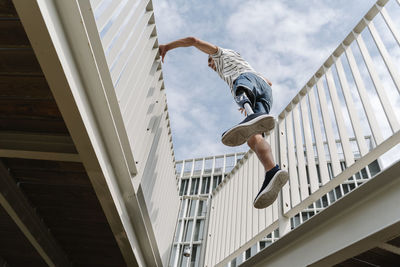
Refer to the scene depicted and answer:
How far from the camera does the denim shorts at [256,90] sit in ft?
8.29

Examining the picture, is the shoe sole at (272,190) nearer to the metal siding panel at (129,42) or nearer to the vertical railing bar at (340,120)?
the vertical railing bar at (340,120)

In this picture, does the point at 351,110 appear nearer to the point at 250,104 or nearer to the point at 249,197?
the point at 250,104

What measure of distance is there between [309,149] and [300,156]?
0.10 meters

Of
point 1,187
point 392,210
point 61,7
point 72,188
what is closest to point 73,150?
point 72,188

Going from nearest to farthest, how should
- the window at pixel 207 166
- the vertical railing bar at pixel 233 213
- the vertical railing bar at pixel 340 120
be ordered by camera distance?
the vertical railing bar at pixel 340 120 < the vertical railing bar at pixel 233 213 < the window at pixel 207 166

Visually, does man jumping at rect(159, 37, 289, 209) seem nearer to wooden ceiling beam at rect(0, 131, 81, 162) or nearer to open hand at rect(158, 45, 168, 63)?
open hand at rect(158, 45, 168, 63)

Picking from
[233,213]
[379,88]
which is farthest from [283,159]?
[379,88]

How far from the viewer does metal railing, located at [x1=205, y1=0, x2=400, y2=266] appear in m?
1.69

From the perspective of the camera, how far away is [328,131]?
2.09 meters

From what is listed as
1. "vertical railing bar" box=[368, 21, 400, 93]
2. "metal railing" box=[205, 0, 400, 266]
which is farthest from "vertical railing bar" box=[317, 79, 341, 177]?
"vertical railing bar" box=[368, 21, 400, 93]

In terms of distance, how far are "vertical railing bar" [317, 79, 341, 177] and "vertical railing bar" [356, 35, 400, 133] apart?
1.31 ft

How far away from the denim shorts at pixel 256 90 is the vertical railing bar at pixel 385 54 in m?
0.88

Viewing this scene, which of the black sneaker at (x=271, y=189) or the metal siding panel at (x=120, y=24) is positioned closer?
the metal siding panel at (x=120, y=24)

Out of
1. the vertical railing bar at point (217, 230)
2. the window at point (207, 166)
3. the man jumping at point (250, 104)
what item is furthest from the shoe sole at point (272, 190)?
the window at point (207, 166)
